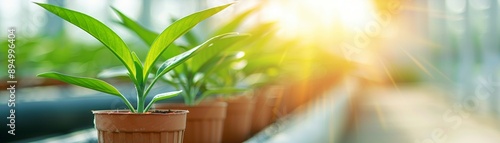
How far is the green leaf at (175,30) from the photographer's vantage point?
21.8 inches

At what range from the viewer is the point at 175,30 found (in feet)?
1.89

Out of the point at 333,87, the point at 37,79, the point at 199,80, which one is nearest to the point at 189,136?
the point at 199,80

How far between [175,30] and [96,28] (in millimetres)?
72

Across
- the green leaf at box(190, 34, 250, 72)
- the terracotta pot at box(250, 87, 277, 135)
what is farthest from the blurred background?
the green leaf at box(190, 34, 250, 72)

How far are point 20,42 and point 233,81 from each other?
0.67m

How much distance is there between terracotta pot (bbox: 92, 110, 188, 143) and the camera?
559mm

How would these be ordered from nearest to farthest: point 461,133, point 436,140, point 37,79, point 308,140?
1. point 308,140
2. point 37,79
3. point 436,140
4. point 461,133

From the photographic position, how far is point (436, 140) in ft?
8.47

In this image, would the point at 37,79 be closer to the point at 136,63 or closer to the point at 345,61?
the point at 136,63

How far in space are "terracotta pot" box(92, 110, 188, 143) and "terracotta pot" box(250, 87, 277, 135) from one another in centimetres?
73

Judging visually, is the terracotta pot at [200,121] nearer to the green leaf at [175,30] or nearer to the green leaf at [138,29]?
the green leaf at [138,29]

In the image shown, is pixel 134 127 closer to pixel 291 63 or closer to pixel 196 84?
pixel 196 84

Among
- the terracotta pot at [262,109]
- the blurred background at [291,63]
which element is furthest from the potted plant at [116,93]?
the terracotta pot at [262,109]

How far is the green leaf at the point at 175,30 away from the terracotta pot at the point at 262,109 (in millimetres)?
712
